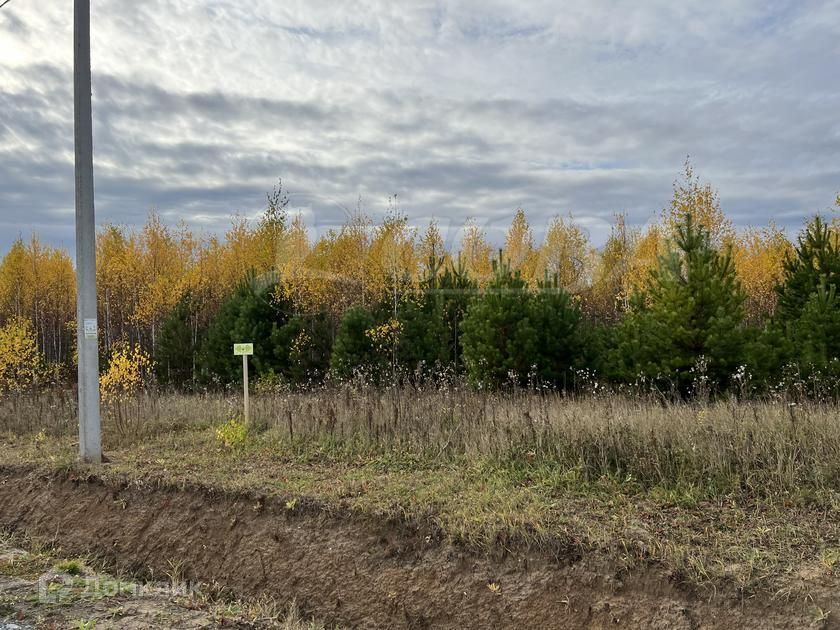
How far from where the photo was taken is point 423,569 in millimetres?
4754

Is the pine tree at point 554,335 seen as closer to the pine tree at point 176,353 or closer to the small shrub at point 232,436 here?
the small shrub at point 232,436

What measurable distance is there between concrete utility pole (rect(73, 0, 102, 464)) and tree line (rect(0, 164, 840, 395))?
15.4 feet

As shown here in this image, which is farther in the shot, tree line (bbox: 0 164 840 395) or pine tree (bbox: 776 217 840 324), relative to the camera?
pine tree (bbox: 776 217 840 324)

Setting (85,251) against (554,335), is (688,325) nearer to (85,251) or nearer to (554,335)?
(554,335)

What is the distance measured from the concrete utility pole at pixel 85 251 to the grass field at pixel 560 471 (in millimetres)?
513

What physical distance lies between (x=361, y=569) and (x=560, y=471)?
2.26 m

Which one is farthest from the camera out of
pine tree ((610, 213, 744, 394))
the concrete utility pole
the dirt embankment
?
pine tree ((610, 213, 744, 394))

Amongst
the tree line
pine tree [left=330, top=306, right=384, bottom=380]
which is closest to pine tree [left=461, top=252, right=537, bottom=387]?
the tree line

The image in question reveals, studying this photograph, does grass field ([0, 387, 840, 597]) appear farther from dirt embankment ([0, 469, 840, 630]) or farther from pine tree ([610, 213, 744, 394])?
pine tree ([610, 213, 744, 394])

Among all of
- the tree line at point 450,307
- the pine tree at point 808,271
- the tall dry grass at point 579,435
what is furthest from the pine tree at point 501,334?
the pine tree at point 808,271

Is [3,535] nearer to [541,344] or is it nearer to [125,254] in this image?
[541,344]

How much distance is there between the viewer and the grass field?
4566mm

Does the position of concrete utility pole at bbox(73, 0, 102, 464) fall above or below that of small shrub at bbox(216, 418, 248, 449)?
above

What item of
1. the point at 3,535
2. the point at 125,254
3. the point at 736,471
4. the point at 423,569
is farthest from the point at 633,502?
the point at 125,254
